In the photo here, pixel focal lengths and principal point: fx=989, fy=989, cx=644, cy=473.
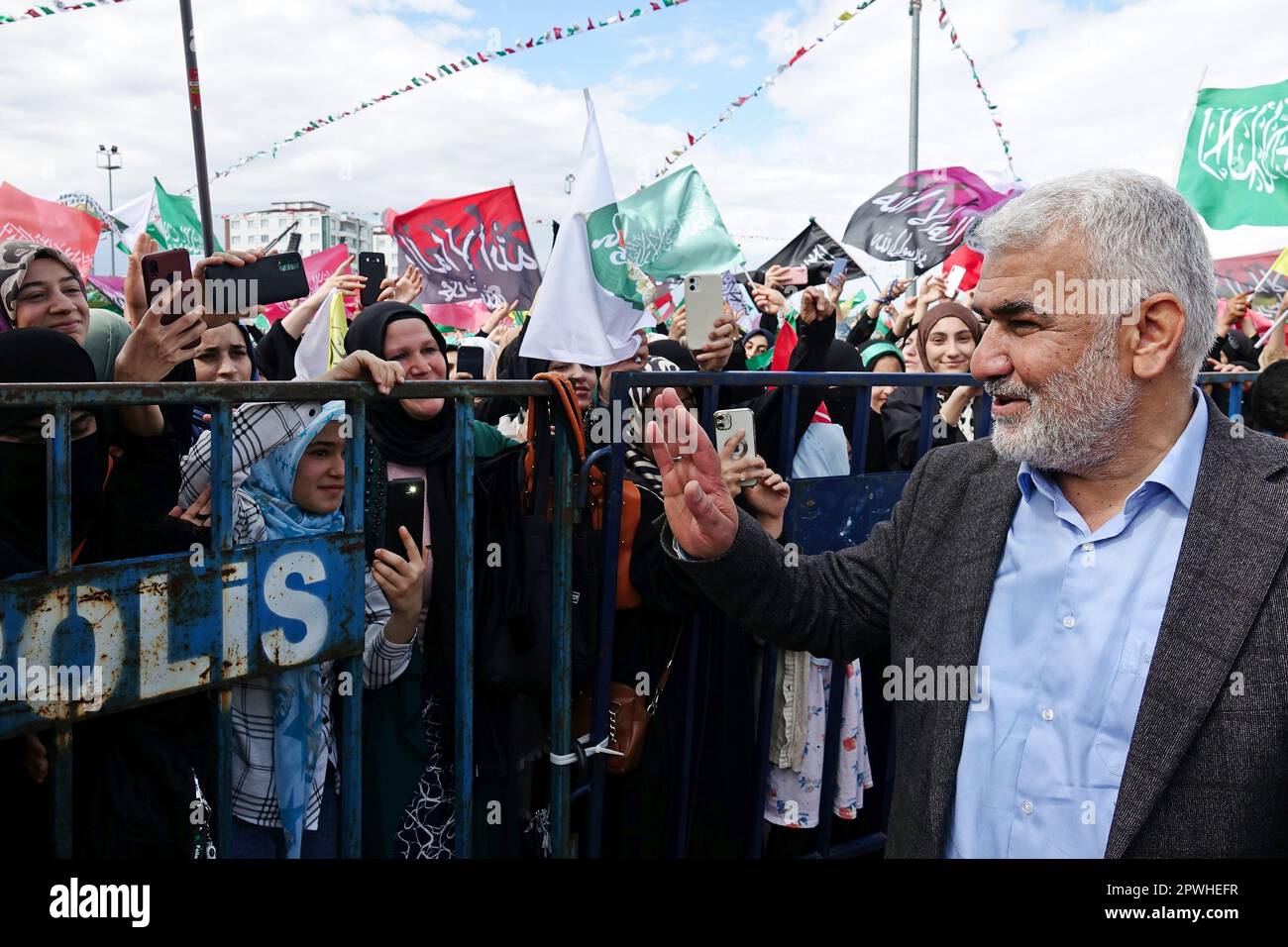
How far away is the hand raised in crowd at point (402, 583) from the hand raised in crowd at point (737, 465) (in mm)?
829

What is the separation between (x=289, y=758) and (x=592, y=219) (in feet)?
6.68

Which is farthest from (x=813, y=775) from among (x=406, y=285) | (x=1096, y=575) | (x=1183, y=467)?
(x=406, y=285)

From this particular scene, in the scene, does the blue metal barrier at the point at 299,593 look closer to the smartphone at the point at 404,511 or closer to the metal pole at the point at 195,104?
the smartphone at the point at 404,511

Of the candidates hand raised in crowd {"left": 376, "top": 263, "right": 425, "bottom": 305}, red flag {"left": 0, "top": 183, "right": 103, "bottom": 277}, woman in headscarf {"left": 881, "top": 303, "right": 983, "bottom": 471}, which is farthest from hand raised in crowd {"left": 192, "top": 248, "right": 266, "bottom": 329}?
red flag {"left": 0, "top": 183, "right": 103, "bottom": 277}

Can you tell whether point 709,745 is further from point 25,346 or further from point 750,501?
point 25,346

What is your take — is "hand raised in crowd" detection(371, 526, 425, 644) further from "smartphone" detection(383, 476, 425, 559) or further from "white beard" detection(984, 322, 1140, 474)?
"white beard" detection(984, 322, 1140, 474)

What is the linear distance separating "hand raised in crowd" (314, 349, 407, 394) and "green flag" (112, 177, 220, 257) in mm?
8314

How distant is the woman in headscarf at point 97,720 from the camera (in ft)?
6.26

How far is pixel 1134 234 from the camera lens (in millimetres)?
1581

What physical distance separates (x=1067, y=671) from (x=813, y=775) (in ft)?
5.13

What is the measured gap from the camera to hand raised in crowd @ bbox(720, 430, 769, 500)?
8.58 ft

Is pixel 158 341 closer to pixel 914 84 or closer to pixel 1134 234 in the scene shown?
pixel 1134 234
